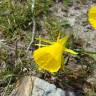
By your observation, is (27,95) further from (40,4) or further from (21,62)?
(40,4)

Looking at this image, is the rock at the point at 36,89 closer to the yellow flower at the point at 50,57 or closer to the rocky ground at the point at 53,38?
the rocky ground at the point at 53,38

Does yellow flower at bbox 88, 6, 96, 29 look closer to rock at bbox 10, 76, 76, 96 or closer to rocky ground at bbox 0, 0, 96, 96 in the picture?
rocky ground at bbox 0, 0, 96, 96

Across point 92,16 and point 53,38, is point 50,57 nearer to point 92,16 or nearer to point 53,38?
point 92,16

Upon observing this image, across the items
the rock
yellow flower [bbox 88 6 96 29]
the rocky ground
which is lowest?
the rock

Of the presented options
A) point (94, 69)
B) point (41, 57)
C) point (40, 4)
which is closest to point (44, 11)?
point (40, 4)

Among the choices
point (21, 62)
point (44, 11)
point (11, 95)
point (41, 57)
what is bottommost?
point (11, 95)

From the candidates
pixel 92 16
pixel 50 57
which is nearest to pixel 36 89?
pixel 50 57

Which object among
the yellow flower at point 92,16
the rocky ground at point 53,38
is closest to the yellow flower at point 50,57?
the yellow flower at point 92,16

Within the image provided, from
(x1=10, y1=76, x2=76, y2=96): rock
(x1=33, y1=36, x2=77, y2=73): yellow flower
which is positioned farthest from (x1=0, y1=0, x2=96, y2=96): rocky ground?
(x1=33, y1=36, x2=77, y2=73): yellow flower
